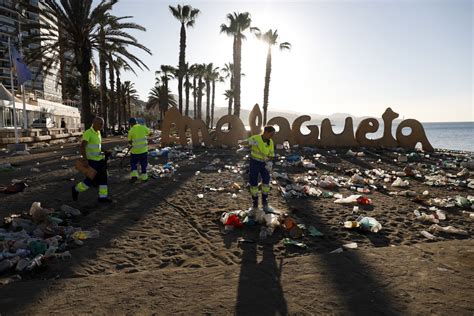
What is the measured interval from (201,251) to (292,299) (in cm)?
148

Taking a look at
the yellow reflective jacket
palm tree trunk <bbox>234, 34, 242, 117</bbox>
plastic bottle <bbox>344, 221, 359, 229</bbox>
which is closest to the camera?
plastic bottle <bbox>344, 221, 359, 229</bbox>

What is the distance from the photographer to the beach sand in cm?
275

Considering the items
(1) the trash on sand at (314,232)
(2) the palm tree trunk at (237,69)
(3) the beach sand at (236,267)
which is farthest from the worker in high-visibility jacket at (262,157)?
(2) the palm tree trunk at (237,69)

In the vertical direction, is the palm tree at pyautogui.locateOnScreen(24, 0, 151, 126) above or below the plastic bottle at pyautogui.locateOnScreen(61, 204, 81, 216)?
above

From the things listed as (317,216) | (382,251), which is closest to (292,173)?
(317,216)

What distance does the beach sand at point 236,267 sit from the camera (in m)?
2.75

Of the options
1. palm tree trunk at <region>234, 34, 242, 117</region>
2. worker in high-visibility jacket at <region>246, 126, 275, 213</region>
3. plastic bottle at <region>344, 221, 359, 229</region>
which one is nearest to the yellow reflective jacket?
worker in high-visibility jacket at <region>246, 126, 275, 213</region>

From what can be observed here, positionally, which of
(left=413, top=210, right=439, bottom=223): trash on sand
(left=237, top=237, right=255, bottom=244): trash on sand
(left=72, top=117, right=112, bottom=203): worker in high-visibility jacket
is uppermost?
(left=72, top=117, right=112, bottom=203): worker in high-visibility jacket

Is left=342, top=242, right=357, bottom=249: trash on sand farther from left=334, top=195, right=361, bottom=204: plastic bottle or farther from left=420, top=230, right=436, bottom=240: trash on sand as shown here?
left=334, top=195, right=361, bottom=204: plastic bottle

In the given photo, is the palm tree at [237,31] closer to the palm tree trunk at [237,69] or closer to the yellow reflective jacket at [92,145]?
the palm tree trunk at [237,69]

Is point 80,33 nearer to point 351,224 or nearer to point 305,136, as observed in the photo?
point 305,136

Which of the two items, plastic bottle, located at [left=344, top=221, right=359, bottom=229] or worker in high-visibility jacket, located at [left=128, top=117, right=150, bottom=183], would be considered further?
worker in high-visibility jacket, located at [left=128, top=117, right=150, bottom=183]

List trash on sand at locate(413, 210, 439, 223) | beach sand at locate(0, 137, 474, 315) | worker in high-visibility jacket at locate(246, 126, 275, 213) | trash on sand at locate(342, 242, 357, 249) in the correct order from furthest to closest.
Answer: worker in high-visibility jacket at locate(246, 126, 275, 213) → trash on sand at locate(413, 210, 439, 223) → trash on sand at locate(342, 242, 357, 249) → beach sand at locate(0, 137, 474, 315)

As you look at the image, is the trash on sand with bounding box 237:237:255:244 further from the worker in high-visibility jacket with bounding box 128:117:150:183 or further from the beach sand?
the worker in high-visibility jacket with bounding box 128:117:150:183
